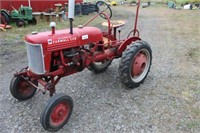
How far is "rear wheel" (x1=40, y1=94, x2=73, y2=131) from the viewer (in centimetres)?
260

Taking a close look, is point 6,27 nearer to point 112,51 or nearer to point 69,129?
point 112,51

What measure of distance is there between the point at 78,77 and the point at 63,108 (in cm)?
145

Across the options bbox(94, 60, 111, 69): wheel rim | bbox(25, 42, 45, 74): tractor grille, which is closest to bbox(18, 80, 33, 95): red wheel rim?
bbox(25, 42, 45, 74): tractor grille

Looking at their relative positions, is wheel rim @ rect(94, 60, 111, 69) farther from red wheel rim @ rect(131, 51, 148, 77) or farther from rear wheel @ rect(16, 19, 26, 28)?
rear wheel @ rect(16, 19, 26, 28)

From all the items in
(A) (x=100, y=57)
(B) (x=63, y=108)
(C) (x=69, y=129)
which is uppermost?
(A) (x=100, y=57)

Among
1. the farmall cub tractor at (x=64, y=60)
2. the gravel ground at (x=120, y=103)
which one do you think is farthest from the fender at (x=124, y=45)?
the gravel ground at (x=120, y=103)

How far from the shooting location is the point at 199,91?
3689 millimetres

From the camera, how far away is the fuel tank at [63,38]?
2.77 meters

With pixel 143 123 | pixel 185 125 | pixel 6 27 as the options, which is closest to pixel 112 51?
pixel 143 123

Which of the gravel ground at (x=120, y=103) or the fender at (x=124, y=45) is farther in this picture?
the fender at (x=124, y=45)

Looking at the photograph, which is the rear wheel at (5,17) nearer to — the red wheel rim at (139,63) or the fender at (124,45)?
the fender at (124,45)

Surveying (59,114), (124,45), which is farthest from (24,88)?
(124,45)

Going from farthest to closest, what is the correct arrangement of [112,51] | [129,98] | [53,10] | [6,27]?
[53,10] → [6,27] → [112,51] → [129,98]

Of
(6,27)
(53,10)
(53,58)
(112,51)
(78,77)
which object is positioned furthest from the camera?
(53,10)
